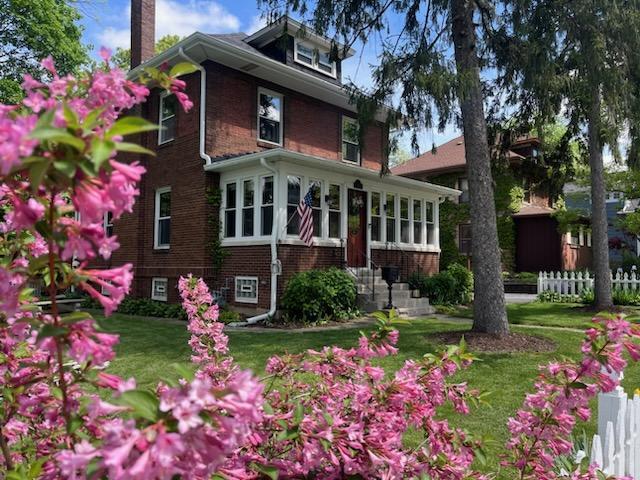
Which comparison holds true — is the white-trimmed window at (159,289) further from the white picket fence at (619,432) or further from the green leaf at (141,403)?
the green leaf at (141,403)

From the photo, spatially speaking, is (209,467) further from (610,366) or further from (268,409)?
(610,366)

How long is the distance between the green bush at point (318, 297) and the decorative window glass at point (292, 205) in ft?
4.07

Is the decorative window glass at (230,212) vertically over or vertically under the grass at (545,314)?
over

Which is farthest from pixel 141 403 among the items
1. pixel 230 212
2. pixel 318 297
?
pixel 230 212

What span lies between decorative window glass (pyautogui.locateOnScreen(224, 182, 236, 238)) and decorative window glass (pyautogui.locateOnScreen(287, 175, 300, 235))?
172 cm

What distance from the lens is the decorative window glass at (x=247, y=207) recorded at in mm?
12430

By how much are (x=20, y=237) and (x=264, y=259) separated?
1026 cm

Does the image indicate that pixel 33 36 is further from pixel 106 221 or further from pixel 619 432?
pixel 619 432

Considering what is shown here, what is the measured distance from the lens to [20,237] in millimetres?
1582

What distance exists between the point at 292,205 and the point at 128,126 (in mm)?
11163

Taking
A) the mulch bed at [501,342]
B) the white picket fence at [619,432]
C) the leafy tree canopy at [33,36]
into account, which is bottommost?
the mulch bed at [501,342]

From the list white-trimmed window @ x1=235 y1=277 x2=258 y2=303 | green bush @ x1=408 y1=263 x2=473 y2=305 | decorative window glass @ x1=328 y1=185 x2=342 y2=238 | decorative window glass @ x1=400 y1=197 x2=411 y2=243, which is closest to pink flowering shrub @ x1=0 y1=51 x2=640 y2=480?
white-trimmed window @ x1=235 y1=277 x2=258 y2=303

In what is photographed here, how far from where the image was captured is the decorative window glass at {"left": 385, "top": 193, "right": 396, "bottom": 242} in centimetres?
1509

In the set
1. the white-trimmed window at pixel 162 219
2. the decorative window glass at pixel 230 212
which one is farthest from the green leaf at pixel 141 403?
the white-trimmed window at pixel 162 219
